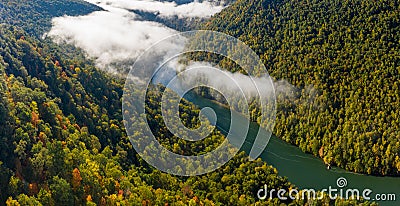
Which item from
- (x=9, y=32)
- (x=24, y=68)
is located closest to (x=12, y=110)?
(x=24, y=68)

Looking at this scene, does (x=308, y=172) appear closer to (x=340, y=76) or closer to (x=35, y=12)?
(x=340, y=76)

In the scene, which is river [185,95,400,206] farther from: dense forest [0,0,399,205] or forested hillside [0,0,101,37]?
forested hillside [0,0,101,37]

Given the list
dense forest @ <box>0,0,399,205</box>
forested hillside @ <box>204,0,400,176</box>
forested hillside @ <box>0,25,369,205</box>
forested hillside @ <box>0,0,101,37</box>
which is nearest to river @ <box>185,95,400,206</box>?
forested hillside @ <box>204,0,400,176</box>

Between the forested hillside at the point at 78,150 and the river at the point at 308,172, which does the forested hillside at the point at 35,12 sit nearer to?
the forested hillside at the point at 78,150

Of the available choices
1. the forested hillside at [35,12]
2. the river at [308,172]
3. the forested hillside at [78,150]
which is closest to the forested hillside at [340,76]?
the river at [308,172]

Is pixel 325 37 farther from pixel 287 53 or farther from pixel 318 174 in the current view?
pixel 318 174

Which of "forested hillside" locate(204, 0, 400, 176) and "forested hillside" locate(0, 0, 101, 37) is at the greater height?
"forested hillside" locate(0, 0, 101, 37)

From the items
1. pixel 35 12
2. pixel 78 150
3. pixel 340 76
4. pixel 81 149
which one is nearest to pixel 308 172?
pixel 340 76
